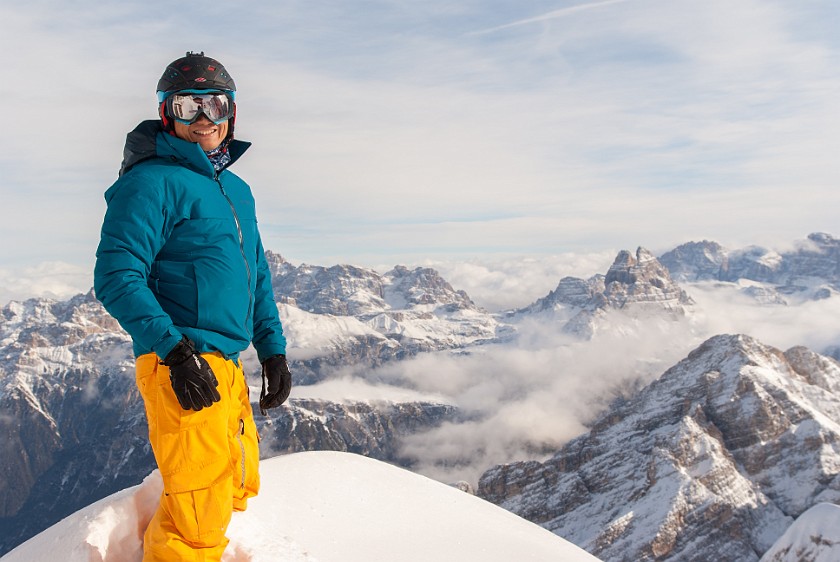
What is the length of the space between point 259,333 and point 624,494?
190m

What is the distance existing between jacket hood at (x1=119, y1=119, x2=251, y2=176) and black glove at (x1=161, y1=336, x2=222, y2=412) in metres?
1.69

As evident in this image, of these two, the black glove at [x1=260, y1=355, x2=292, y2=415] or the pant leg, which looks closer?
the pant leg

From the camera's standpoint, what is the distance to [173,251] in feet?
19.7

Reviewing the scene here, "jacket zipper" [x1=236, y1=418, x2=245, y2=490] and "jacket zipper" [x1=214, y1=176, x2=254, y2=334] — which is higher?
"jacket zipper" [x1=214, y1=176, x2=254, y2=334]

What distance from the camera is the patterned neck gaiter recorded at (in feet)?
21.8

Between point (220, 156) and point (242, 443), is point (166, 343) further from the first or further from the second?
point (220, 156)

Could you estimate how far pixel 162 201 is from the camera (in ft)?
19.0

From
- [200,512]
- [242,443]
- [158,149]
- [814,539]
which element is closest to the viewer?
[200,512]

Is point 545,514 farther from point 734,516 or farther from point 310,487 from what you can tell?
point 310,487

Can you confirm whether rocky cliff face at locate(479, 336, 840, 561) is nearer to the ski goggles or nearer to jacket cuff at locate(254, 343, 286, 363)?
jacket cuff at locate(254, 343, 286, 363)

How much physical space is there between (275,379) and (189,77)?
3.42 metres

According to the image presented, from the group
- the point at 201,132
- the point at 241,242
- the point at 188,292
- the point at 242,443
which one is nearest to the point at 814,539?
the point at 242,443

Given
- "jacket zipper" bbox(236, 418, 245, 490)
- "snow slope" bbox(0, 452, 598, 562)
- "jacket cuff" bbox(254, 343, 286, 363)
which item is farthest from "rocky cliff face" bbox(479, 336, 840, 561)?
"jacket zipper" bbox(236, 418, 245, 490)

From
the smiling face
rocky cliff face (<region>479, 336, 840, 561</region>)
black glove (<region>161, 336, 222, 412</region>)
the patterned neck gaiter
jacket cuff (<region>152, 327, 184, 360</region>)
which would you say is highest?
Result: the smiling face
